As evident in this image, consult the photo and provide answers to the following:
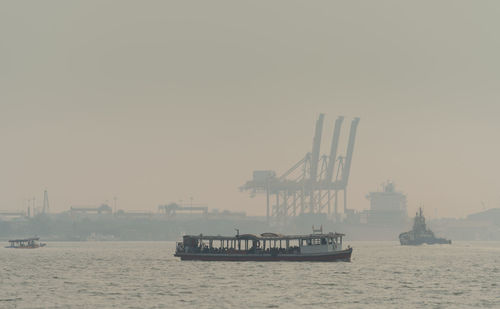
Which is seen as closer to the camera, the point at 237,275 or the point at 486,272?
the point at 237,275

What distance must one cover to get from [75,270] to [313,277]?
123 ft

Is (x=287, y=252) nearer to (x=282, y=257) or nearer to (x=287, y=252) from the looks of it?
(x=287, y=252)

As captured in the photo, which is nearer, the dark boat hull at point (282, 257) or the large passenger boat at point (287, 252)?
the dark boat hull at point (282, 257)

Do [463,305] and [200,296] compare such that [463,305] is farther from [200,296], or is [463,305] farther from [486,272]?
[486,272]

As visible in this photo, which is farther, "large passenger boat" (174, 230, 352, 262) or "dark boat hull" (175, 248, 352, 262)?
"large passenger boat" (174, 230, 352, 262)

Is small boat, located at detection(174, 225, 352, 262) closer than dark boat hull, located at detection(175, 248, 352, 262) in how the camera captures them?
No

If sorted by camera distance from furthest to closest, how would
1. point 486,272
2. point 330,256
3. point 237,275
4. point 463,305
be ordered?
point 330,256 → point 486,272 → point 237,275 → point 463,305

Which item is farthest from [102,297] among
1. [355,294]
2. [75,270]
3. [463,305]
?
[75,270]

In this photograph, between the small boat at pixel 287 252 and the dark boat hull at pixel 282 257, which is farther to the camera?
the small boat at pixel 287 252

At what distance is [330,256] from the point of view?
14912cm

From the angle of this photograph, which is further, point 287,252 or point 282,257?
point 287,252

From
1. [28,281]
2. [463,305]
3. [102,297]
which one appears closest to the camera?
[463,305]

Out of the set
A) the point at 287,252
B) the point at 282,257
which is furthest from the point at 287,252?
the point at 282,257

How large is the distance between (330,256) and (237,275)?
3207 centimetres
